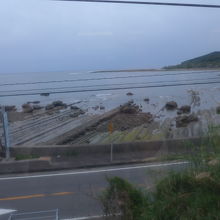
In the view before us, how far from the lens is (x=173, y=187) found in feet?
13.6

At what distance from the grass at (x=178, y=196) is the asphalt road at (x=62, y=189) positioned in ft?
6.11

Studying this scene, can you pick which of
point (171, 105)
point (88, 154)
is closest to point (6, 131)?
point (88, 154)

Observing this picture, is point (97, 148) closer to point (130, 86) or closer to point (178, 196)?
point (178, 196)

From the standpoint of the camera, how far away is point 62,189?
9250 mm

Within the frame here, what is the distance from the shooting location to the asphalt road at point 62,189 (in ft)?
24.8

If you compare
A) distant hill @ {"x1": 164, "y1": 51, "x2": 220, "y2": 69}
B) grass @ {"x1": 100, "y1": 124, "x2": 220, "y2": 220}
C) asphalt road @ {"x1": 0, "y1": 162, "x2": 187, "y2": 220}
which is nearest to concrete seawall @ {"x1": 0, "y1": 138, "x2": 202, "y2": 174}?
asphalt road @ {"x1": 0, "y1": 162, "x2": 187, "y2": 220}

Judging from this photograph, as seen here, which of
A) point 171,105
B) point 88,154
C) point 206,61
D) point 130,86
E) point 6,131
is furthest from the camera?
point 171,105

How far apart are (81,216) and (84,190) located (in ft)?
6.66

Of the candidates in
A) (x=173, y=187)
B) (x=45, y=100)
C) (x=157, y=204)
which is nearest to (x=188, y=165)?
(x=173, y=187)

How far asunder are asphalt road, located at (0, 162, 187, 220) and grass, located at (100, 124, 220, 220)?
186cm

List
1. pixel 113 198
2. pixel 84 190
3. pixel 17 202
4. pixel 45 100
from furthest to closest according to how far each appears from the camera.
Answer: pixel 45 100 < pixel 84 190 < pixel 17 202 < pixel 113 198

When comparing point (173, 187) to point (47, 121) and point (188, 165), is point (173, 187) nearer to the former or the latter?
point (188, 165)

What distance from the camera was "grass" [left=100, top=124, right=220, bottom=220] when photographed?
149 inches

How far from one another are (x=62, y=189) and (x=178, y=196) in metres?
5.66
